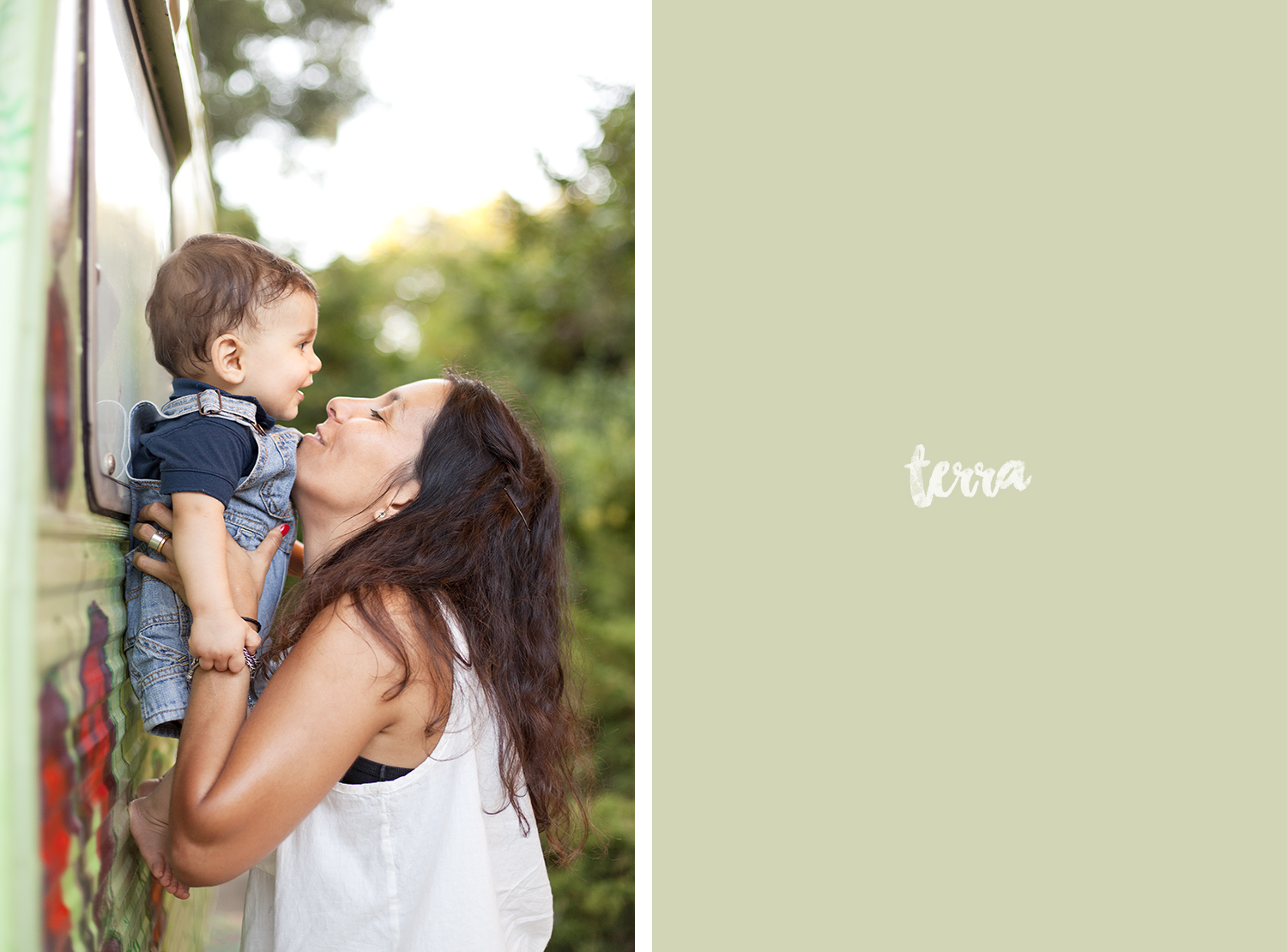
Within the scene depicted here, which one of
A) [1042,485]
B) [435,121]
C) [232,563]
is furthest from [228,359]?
[435,121]

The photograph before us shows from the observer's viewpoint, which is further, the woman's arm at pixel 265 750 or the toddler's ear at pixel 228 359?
the toddler's ear at pixel 228 359

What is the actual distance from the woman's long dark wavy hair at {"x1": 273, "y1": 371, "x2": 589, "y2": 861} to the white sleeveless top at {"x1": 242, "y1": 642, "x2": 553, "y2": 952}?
7cm

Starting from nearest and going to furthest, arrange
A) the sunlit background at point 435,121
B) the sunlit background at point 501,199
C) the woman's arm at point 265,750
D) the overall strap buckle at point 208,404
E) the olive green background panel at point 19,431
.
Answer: the olive green background panel at point 19,431 < the woman's arm at point 265,750 < the overall strap buckle at point 208,404 < the sunlit background at point 501,199 < the sunlit background at point 435,121

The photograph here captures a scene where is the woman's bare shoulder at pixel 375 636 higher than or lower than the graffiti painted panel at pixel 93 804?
higher

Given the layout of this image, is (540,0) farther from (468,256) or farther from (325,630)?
(325,630)

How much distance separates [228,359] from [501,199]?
5.43 meters

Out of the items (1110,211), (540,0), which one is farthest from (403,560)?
(540,0)

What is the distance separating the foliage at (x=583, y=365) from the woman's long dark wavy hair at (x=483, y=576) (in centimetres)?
318

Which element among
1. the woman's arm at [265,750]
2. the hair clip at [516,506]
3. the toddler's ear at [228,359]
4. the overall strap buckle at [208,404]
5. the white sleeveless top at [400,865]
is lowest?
the white sleeveless top at [400,865]

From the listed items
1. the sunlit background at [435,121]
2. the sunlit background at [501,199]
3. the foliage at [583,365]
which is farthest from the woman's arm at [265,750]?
the sunlit background at [435,121]

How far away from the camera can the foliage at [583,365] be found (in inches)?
177

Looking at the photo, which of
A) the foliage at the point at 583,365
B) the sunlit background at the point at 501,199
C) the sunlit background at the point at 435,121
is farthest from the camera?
the sunlit background at the point at 435,121

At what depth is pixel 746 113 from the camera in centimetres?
294

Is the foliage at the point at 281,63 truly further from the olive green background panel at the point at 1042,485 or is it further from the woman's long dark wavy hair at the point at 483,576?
the woman's long dark wavy hair at the point at 483,576
